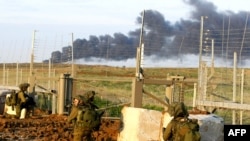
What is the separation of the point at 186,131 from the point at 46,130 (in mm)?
5218

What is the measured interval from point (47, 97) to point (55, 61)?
1.62m

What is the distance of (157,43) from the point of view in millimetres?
15359

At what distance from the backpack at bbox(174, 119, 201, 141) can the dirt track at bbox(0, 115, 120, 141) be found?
3251mm

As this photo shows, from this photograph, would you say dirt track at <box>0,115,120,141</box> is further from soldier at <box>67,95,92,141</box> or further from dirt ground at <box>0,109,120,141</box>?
soldier at <box>67,95,92,141</box>

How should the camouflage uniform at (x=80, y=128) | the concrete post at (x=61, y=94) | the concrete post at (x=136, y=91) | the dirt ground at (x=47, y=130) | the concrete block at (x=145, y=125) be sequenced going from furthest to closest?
the concrete post at (x=61, y=94), the dirt ground at (x=47, y=130), the concrete post at (x=136, y=91), the camouflage uniform at (x=80, y=128), the concrete block at (x=145, y=125)

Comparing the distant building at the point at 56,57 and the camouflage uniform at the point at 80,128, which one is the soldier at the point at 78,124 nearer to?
the camouflage uniform at the point at 80,128

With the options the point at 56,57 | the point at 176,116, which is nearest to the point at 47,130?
the point at 176,116

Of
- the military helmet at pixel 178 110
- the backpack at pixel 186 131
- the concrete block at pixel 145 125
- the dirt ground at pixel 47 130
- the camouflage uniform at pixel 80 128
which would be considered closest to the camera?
the backpack at pixel 186 131

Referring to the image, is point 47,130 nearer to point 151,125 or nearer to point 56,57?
point 151,125

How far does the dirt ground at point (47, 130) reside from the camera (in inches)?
473

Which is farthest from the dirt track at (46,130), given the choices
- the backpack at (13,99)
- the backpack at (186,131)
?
the backpack at (186,131)

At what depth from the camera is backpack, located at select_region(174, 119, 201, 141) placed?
27.9 ft

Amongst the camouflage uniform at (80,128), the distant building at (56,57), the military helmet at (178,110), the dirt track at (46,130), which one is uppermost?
the distant building at (56,57)

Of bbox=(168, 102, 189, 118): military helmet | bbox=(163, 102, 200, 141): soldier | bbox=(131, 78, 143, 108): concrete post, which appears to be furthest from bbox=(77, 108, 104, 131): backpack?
bbox=(168, 102, 189, 118): military helmet
